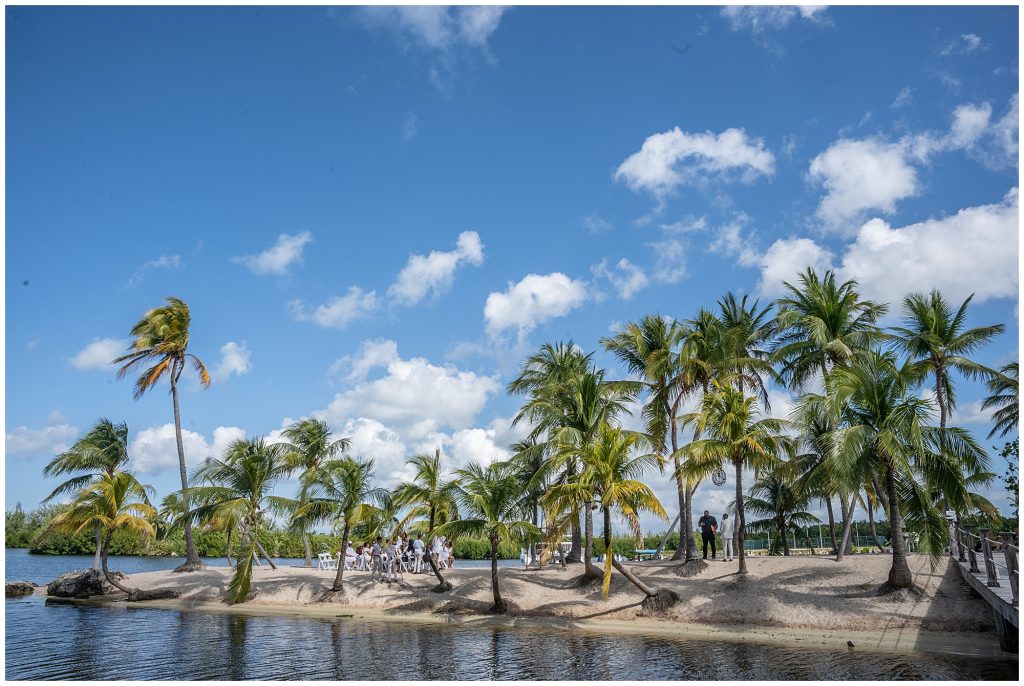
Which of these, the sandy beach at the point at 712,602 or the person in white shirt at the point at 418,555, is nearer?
the sandy beach at the point at 712,602

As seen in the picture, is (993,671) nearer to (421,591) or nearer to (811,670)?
(811,670)

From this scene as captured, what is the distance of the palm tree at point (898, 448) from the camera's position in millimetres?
20562

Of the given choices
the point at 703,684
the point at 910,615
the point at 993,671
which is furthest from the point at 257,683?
the point at 910,615

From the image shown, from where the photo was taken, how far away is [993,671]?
1512cm

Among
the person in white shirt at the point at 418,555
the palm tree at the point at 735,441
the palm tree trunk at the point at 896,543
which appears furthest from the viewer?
the person in white shirt at the point at 418,555

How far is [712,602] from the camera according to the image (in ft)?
77.5

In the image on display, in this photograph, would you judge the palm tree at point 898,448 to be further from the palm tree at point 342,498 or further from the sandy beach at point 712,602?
the palm tree at point 342,498

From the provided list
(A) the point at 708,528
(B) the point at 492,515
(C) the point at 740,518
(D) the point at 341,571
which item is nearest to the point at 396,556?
(D) the point at 341,571

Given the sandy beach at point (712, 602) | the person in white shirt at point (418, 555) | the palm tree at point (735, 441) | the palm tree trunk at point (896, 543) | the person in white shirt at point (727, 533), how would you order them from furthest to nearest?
the person in white shirt at point (418, 555) < the person in white shirt at point (727, 533) < the palm tree at point (735, 441) < the palm tree trunk at point (896, 543) < the sandy beach at point (712, 602)

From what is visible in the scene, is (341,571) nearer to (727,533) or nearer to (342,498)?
(342,498)

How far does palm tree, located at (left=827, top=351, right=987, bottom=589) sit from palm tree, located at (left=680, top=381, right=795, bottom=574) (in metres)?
2.72

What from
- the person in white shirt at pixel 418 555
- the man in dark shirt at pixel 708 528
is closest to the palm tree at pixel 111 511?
the person in white shirt at pixel 418 555

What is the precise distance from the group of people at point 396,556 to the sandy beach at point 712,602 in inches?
31.6

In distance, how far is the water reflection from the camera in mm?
16031
